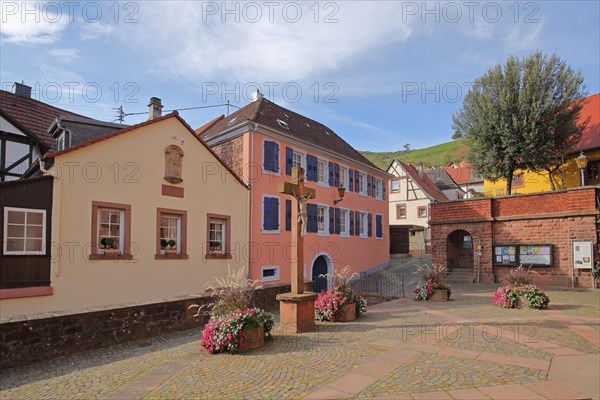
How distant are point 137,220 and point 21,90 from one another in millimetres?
10756

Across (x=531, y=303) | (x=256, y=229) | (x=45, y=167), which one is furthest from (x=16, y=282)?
(x=531, y=303)

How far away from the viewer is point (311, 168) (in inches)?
835

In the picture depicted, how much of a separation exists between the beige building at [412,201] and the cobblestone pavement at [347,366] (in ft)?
89.1

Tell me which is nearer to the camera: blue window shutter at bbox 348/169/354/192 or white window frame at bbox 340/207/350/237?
white window frame at bbox 340/207/350/237

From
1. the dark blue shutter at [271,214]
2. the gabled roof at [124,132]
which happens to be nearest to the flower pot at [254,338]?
the gabled roof at [124,132]

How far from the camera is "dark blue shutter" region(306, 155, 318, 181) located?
2091cm

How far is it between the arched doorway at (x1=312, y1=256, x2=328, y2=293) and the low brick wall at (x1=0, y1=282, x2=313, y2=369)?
43.7ft

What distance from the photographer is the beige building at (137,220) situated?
1112 centimetres

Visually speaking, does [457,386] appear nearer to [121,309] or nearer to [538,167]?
[121,309]

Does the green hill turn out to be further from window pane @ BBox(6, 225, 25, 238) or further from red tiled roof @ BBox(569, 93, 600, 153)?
window pane @ BBox(6, 225, 25, 238)

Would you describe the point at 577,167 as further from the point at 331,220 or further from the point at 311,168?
the point at 311,168

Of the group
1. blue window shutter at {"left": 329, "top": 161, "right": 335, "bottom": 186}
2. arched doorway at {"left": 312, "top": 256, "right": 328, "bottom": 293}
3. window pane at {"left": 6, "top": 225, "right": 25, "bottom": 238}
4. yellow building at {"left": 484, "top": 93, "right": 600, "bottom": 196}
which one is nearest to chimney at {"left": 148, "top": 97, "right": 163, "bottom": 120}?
window pane at {"left": 6, "top": 225, "right": 25, "bottom": 238}

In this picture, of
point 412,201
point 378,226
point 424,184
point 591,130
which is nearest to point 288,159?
point 378,226

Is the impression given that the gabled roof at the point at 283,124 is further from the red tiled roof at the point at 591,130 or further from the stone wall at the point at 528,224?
the red tiled roof at the point at 591,130
